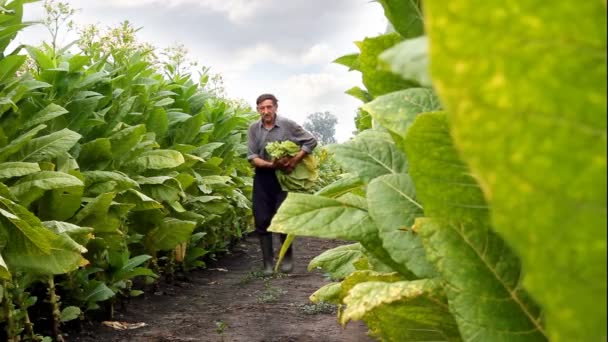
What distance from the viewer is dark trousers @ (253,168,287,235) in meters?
7.92

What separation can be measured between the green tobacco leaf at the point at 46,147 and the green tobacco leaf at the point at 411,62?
371cm

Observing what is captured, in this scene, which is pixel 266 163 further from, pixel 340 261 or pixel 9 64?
pixel 340 261

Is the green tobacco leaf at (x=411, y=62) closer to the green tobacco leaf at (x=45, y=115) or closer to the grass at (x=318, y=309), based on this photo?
the green tobacco leaf at (x=45, y=115)

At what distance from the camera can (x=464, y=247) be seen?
0.88 metres

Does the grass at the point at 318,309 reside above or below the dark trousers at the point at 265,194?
below

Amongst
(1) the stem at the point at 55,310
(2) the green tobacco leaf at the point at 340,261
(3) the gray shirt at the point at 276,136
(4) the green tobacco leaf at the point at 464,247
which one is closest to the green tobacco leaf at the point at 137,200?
(1) the stem at the point at 55,310

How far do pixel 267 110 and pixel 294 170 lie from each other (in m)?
0.71

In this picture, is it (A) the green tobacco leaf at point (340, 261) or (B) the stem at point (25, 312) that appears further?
(B) the stem at point (25, 312)

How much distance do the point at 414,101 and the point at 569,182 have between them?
66 centimetres

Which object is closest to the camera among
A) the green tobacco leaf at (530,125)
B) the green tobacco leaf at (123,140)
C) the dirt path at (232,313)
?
the green tobacco leaf at (530,125)

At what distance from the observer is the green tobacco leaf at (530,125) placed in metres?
0.36

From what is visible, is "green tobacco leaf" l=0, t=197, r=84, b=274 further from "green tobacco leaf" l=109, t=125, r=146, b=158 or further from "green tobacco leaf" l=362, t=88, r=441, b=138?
"green tobacco leaf" l=362, t=88, r=441, b=138

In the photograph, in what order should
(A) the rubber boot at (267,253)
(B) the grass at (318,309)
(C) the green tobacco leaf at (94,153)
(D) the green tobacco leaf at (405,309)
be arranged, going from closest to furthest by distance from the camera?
(D) the green tobacco leaf at (405,309) → (C) the green tobacco leaf at (94,153) → (B) the grass at (318,309) → (A) the rubber boot at (267,253)

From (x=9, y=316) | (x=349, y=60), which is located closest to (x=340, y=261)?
(x=349, y=60)
